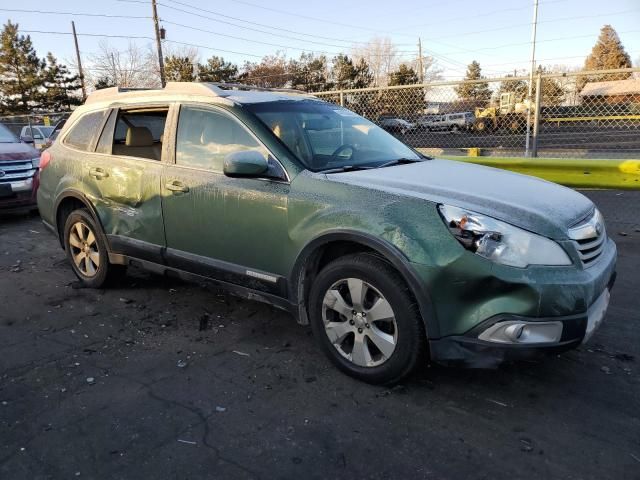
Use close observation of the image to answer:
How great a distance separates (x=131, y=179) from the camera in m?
4.18

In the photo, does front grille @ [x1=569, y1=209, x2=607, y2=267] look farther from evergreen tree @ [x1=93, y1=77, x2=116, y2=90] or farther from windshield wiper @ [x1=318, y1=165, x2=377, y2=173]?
evergreen tree @ [x1=93, y1=77, x2=116, y2=90]

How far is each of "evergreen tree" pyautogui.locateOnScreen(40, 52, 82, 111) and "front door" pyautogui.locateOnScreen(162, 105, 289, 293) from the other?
57243 mm

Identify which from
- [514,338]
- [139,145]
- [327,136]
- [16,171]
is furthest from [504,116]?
[16,171]

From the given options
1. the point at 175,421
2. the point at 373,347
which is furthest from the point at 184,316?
the point at 373,347

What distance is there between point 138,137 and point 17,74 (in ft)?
197

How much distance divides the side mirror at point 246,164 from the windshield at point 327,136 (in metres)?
0.26

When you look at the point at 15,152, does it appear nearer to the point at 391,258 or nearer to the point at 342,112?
the point at 342,112

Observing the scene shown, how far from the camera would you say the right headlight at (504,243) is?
2.54 m

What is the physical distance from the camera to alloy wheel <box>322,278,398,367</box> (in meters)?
2.88

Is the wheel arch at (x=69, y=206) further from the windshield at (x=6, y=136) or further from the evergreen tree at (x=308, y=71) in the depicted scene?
the evergreen tree at (x=308, y=71)

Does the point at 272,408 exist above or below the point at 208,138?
below

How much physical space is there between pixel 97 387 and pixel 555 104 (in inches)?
284

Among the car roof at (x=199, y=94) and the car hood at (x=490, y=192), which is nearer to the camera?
the car hood at (x=490, y=192)

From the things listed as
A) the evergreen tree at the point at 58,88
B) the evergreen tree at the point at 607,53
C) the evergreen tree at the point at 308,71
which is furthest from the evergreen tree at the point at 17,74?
the evergreen tree at the point at 607,53
